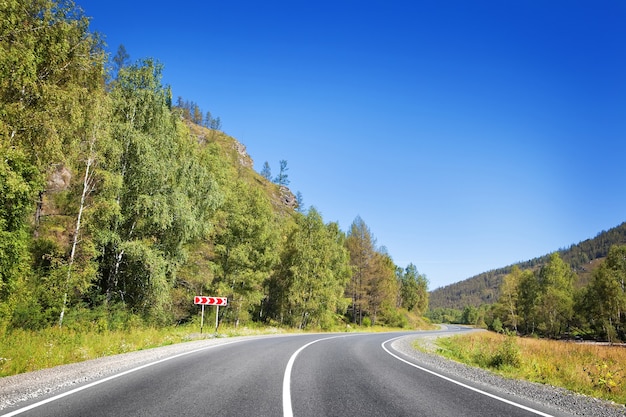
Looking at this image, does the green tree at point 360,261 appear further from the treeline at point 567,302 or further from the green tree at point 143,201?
the green tree at point 143,201

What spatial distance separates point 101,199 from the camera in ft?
54.3

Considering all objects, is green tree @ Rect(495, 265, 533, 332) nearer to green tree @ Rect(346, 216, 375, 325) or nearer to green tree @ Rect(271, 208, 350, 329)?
green tree @ Rect(346, 216, 375, 325)

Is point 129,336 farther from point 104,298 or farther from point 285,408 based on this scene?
point 285,408

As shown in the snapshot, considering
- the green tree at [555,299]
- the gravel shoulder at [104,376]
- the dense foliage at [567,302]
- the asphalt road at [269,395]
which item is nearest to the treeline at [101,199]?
the gravel shoulder at [104,376]

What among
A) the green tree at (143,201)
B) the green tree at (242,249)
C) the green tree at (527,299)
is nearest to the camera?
the green tree at (143,201)

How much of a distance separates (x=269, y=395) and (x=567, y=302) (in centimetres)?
6354

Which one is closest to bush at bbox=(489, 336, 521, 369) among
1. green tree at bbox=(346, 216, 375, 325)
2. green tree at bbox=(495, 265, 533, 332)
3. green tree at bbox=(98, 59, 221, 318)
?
green tree at bbox=(98, 59, 221, 318)

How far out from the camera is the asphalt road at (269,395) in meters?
5.04

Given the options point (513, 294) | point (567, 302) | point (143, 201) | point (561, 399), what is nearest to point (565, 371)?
point (561, 399)

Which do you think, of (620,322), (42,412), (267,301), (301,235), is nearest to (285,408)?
(42,412)

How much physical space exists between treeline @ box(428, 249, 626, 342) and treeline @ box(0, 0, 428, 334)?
99.6ft

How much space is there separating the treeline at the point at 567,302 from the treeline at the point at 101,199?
30356 millimetres

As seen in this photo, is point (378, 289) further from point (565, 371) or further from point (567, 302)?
point (565, 371)

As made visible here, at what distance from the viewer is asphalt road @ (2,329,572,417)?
16.5 feet
